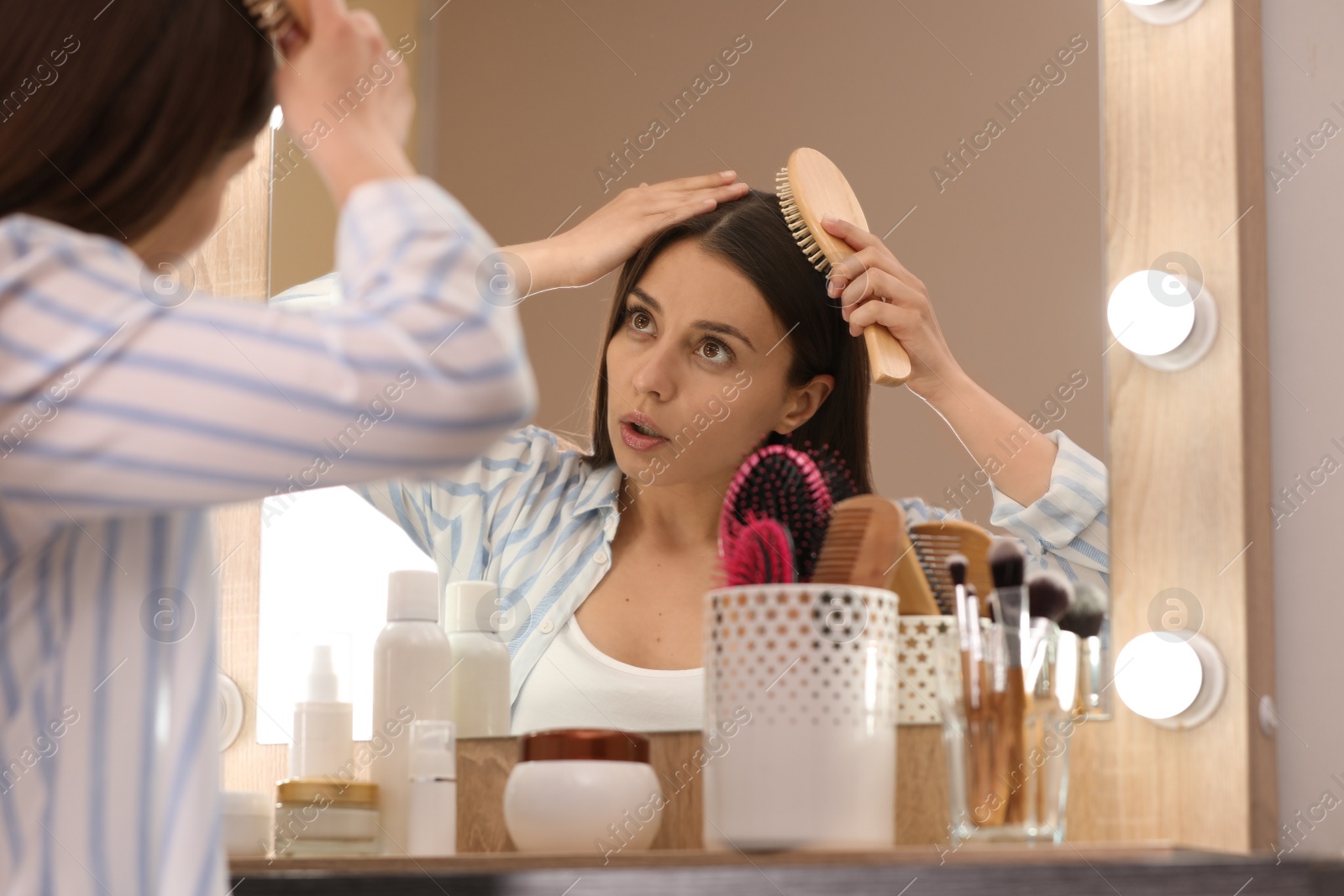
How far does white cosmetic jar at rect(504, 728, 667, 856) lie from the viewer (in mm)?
655

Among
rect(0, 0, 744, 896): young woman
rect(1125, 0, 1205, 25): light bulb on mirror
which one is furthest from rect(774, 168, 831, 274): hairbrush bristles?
rect(0, 0, 744, 896): young woman

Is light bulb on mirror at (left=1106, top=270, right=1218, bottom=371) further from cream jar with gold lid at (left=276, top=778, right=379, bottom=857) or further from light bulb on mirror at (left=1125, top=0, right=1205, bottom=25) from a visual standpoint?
cream jar with gold lid at (left=276, top=778, right=379, bottom=857)

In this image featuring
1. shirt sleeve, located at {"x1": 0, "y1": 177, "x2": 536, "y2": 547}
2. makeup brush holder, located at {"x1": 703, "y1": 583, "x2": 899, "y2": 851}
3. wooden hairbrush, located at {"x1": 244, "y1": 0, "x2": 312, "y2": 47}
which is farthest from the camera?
makeup brush holder, located at {"x1": 703, "y1": 583, "x2": 899, "y2": 851}

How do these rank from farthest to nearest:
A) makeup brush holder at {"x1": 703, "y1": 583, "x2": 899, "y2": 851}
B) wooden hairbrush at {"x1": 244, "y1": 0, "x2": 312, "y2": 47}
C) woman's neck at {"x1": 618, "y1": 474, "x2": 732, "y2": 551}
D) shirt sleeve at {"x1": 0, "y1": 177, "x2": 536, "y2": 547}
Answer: woman's neck at {"x1": 618, "y1": 474, "x2": 732, "y2": 551} < makeup brush holder at {"x1": 703, "y1": 583, "x2": 899, "y2": 851} < wooden hairbrush at {"x1": 244, "y1": 0, "x2": 312, "y2": 47} < shirt sleeve at {"x1": 0, "y1": 177, "x2": 536, "y2": 547}

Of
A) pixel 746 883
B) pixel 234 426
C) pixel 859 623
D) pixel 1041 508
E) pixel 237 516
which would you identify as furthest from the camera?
pixel 237 516

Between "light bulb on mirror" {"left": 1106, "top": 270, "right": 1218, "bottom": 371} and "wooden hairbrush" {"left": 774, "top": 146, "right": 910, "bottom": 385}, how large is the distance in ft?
0.43

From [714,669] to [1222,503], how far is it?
28 centimetres

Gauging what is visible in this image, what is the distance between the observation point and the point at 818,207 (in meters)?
0.81

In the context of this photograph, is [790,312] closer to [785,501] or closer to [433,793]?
[785,501]

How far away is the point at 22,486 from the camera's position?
40cm

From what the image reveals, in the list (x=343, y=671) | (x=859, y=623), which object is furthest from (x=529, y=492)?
(x=859, y=623)

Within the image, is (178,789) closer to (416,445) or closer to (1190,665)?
(416,445)

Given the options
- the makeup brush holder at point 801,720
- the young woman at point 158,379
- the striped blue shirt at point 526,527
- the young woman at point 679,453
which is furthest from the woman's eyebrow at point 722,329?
the young woman at point 158,379

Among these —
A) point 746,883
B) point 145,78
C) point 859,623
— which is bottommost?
point 746,883
